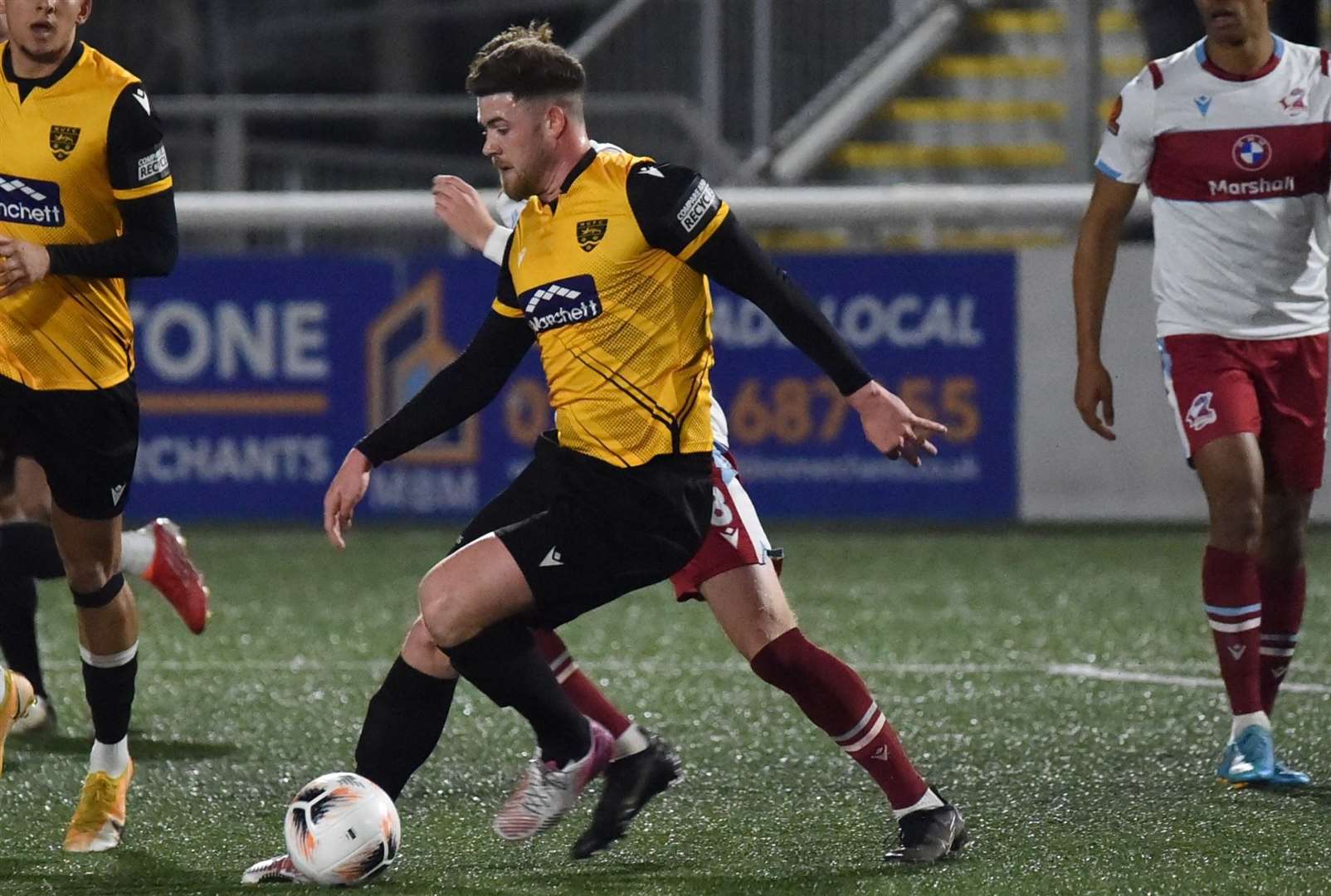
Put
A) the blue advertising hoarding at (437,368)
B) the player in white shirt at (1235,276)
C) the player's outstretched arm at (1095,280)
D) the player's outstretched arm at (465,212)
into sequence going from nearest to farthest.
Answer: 1. the player's outstretched arm at (465,212)
2. the player in white shirt at (1235,276)
3. the player's outstretched arm at (1095,280)
4. the blue advertising hoarding at (437,368)

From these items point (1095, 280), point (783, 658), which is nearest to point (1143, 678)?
point (1095, 280)

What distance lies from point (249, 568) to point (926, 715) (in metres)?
3.97

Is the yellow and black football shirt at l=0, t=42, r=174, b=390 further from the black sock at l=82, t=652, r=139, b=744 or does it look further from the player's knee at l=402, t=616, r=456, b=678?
the player's knee at l=402, t=616, r=456, b=678

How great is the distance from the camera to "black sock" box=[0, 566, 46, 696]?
5953 millimetres

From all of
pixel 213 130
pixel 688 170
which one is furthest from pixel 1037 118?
pixel 688 170

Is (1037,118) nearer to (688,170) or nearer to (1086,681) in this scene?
(1086,681)

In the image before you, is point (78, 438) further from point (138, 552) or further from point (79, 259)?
point (138, 552)

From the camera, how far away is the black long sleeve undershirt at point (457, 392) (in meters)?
4.35

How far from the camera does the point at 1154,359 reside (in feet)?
32.3

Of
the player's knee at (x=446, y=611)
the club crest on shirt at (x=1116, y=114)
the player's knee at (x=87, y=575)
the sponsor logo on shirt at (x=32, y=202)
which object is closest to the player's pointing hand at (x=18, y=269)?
the sponsor logo on shirt at (x=32, y=202)

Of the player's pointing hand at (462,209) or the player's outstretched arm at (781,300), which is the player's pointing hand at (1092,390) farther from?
the player's pointing hand at (462,209)

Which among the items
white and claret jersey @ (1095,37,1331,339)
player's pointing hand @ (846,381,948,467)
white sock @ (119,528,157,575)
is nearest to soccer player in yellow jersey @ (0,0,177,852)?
white sock @ (119,528,157,575)

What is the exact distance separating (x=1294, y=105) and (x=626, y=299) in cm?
195

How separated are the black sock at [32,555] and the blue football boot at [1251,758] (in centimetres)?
322
